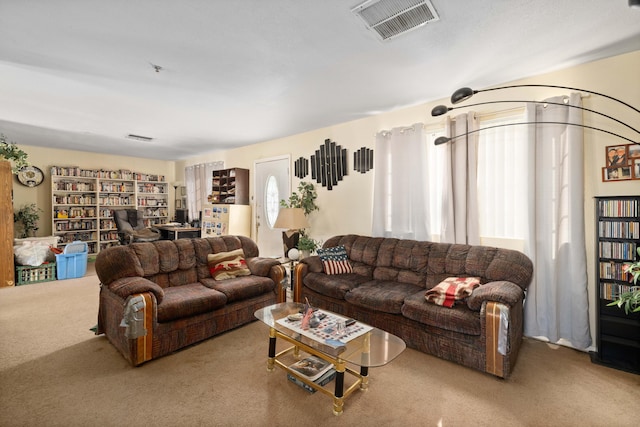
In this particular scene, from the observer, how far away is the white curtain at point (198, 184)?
677 centimetres

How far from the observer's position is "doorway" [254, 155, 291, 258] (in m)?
5.24

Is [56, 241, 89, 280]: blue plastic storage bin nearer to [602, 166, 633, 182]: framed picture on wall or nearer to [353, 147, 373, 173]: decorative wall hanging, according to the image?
[353, 147, 373, 173]: decorative wall hanging

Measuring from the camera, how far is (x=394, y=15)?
1.90 meters

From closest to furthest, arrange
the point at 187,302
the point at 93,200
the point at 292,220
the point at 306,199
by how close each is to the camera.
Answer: the point at 187,302, the point at 292,220, the point at 306,199, the point at 93,200

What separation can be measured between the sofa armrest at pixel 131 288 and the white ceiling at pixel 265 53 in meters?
1.86

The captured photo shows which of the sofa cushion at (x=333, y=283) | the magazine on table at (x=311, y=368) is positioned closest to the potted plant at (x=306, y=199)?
the sofa cushion at (x=333, y=283)

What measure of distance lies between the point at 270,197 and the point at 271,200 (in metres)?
0.06

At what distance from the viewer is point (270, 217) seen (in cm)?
556

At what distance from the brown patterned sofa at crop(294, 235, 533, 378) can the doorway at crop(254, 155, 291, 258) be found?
1.90 metres

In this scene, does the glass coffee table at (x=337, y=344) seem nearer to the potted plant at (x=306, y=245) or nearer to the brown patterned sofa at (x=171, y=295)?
the brown patterned sofa at (x=171, y=295)

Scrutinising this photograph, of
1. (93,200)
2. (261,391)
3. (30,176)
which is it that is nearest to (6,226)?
(30,176)

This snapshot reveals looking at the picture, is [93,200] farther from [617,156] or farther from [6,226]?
[617,156]

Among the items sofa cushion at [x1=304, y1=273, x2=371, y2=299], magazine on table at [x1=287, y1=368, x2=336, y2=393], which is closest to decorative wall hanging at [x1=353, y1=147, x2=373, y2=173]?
sofa cushion at [x1=304, y1=273, x2=371, y2=299]

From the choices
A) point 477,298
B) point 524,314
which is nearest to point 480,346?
point 477,298
